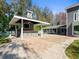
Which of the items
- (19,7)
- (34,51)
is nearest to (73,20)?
(19,7)

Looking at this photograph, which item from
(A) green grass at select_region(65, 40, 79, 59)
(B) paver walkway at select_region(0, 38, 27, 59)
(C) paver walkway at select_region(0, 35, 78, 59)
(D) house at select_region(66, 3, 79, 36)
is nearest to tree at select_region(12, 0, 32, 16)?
(D) house at select_region(66, 3, 79, 36)

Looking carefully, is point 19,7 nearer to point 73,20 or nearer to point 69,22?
point 69,22

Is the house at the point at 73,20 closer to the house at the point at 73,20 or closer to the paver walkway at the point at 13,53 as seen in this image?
the house at the point at 73,20

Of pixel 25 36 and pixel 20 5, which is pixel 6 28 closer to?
pixel 20 5

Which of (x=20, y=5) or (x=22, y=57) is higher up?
(x=20, y=5)

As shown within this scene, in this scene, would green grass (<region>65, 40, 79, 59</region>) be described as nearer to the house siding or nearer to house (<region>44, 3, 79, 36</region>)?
house (<region>44, 3, 79, 36</region>)

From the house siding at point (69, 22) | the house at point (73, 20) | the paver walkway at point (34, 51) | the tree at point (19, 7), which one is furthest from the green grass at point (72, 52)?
the tree at point (19, 7)

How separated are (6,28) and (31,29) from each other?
15.9 metres

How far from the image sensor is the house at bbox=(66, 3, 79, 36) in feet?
91.2

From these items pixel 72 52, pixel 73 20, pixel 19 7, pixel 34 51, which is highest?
pixel 19 7

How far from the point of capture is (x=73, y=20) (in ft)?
95.8

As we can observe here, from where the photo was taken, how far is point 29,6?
50.5m

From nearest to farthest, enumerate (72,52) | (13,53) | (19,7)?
(13,53) < (72,52) < (19,7)

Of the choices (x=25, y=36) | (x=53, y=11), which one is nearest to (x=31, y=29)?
(x=25, y=36)
